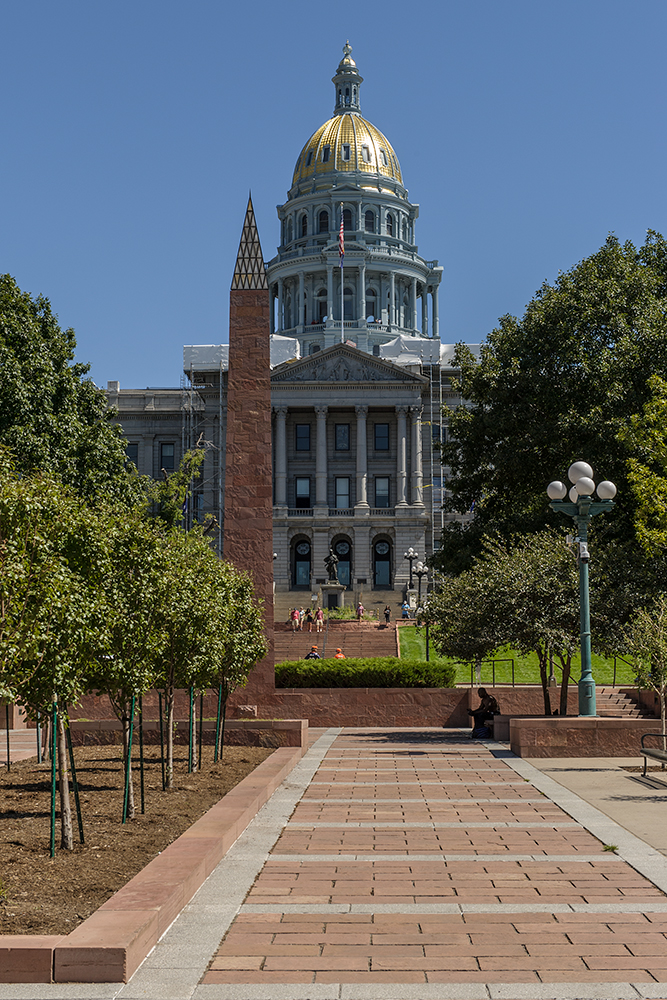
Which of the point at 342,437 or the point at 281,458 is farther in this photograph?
the point at 342,437

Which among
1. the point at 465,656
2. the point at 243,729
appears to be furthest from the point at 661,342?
the point at 243,729

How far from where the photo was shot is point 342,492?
94.4m

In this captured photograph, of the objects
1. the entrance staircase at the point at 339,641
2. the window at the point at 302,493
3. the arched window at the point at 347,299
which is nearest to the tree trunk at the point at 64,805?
the entrance staircase at the point at 339,641

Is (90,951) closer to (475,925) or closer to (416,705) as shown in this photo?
(475,925)

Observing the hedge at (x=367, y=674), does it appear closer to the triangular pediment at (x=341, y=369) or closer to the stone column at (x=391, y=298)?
the triangular pediment at (x=341, y=369)

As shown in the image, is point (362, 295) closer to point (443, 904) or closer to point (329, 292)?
point (329, 292)

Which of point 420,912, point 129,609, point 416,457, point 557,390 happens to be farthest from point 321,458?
point 420,912

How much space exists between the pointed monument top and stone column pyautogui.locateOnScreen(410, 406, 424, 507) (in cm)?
7102

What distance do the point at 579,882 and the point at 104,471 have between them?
3023 centimetres

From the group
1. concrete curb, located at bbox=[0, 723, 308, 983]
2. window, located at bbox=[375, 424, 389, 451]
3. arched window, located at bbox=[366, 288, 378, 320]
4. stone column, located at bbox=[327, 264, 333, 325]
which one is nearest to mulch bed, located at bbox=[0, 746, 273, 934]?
concrete curb, located at bbox=[0, 723, 308, 983]

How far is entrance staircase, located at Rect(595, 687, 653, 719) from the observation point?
29.1 m

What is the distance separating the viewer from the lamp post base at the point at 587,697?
19328 mm

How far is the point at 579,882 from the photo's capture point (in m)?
8.59

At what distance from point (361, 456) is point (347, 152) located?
145 ft
